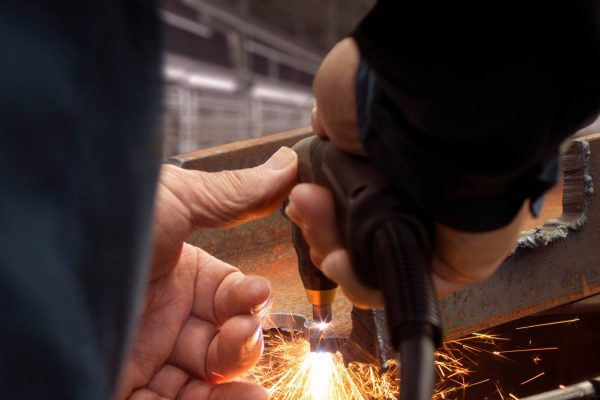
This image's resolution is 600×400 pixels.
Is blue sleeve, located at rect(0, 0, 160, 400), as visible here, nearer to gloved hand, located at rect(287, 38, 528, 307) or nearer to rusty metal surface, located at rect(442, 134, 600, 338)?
gloved hand, located at rect(287, 38, 528, 307)

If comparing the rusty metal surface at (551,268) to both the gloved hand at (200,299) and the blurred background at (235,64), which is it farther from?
the blurred background at (235,64)

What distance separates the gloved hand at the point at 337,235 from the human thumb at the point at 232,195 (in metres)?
0.26

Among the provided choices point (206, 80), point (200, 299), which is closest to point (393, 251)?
point (200, 299)

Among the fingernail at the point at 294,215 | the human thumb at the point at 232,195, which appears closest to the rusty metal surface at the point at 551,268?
the human thumb at the point at 232,195

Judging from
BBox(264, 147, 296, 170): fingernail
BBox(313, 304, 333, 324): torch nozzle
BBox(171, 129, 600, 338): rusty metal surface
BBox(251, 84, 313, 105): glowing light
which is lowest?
BBox(251, 84, 313, 105): glowing light

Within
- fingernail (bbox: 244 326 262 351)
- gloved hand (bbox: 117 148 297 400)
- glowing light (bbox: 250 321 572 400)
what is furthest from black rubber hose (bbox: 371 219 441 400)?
glowing light (bbox: 250 321 572 400)

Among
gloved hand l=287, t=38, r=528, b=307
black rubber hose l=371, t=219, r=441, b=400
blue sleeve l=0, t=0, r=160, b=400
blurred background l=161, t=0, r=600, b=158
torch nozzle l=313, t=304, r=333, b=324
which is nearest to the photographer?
blue sleeve l=0, t=0, r=160, b=400

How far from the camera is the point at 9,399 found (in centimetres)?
36

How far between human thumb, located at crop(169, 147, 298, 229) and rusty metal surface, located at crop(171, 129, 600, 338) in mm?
395

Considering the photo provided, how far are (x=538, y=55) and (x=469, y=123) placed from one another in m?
0.09

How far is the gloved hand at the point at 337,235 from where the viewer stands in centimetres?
74

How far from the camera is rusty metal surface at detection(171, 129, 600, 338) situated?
53.5 inches

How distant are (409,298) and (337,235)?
7.6 inches

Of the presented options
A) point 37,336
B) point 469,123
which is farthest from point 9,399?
point 469,123
